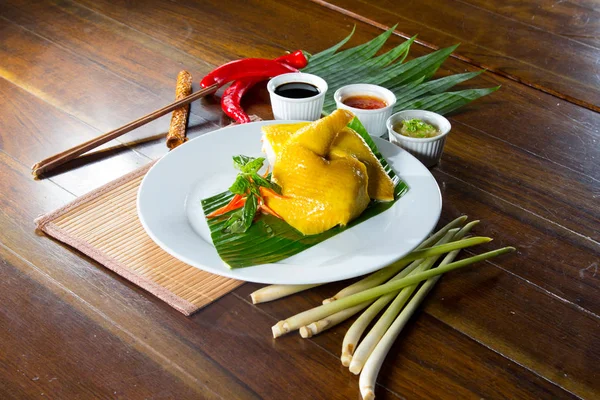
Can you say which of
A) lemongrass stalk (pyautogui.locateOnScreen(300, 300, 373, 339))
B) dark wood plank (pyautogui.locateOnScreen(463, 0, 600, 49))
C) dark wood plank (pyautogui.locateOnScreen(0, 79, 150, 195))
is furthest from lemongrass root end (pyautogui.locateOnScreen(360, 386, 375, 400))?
dark wood plank (pyautogui.locateOnScreen(463, 0, 600, 49))

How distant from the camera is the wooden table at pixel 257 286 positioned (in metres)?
1.09

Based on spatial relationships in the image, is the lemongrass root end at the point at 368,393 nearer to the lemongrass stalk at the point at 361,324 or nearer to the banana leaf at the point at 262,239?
the lemongrass stalk at the point at 361,324

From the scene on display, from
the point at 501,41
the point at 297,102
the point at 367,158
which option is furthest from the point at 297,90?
the point at 501,41

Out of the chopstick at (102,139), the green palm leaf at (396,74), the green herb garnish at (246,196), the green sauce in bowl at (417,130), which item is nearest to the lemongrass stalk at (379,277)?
the green herb garnish at (246,196)

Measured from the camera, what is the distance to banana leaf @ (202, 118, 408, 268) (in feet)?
3.93

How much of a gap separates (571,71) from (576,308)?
103 centimetres

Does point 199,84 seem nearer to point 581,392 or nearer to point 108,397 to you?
point 108,397

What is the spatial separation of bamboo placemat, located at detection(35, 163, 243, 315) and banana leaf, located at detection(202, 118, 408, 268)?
7cm

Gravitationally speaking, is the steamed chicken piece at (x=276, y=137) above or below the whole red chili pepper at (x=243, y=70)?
above

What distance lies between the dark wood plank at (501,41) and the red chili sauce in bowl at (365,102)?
52cm

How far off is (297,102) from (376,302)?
66cm

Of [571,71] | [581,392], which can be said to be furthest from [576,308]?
[571,71]

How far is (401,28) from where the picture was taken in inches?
88.7

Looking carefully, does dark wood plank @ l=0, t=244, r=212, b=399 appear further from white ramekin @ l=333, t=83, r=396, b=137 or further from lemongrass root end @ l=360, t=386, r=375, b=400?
white ramekin @ l=333, t=83, r=396, b=137
